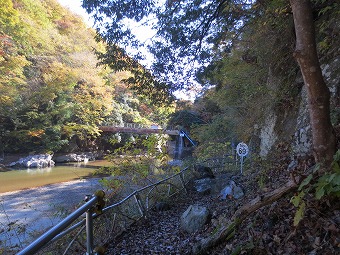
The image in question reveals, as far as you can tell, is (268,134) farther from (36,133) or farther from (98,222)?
(36,133)

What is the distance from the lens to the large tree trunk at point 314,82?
2.03m

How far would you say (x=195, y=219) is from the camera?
3.65m

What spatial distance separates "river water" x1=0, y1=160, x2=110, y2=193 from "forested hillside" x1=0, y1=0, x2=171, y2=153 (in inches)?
157

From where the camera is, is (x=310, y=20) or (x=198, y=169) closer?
(x=310, y=20)

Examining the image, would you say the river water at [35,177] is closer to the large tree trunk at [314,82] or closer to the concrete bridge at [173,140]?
the concrete bridge at [173,140]

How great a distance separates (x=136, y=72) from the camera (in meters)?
6.99

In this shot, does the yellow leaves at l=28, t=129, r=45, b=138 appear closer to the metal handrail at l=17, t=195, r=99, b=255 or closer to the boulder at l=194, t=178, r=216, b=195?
the boulder at l=194, t=178, r=216, b=195

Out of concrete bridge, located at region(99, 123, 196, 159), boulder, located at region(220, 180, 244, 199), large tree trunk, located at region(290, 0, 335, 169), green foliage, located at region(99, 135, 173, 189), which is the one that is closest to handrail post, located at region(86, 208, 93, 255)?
large tree trunk, located at region(290, 0, 335, 169)

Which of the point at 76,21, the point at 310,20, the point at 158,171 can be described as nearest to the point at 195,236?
the point at 310,20

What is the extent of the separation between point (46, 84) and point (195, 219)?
20466 millimetres

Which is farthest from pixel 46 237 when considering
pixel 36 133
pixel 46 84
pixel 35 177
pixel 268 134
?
pixel 36 133

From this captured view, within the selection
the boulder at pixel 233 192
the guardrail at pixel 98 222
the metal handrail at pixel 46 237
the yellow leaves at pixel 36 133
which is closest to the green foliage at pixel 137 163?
the guardrail at pixel 98 222

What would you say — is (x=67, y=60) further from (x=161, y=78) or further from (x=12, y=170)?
(x=161, y=78)

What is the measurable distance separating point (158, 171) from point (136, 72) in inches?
116
